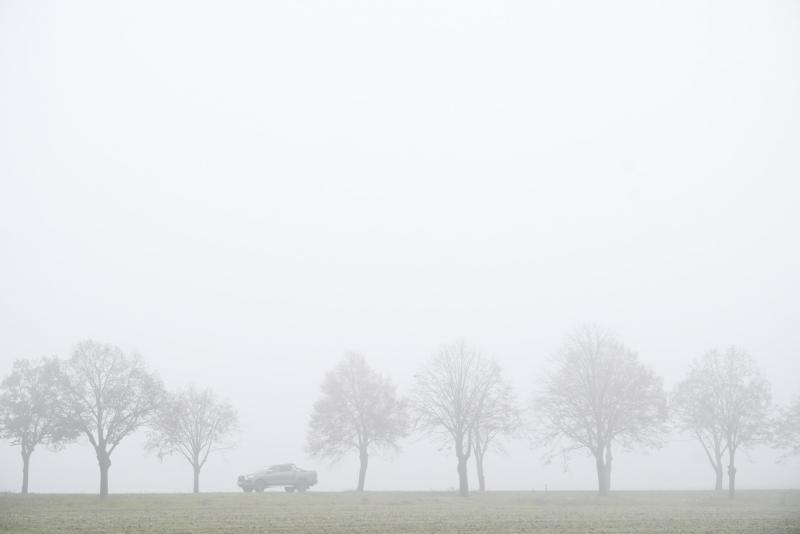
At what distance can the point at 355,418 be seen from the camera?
2494 inches

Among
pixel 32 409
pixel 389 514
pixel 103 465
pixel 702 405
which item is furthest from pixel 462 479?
pixel 32 409

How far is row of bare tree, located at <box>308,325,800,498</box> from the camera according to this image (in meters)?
53.8

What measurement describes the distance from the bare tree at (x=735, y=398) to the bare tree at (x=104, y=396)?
1964 inches

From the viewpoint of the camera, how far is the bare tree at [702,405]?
57.2m

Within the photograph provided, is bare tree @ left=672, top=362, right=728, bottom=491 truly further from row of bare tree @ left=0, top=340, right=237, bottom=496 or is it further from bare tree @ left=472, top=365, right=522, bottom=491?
row of bare tree @ left=0, top=340, right=237, bottom=496

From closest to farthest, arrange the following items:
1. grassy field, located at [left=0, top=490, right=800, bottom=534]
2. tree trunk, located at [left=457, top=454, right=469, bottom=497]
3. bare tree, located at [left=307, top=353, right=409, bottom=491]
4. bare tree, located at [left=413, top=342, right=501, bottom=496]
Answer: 1. grassy field, located at [left=0, top=490, right=800, bottom=534]
2. tree trunk, located at [left=457, top=454, right=469, bottom=497]
3. bare tree, located at [left=413, top=342, right=501, bottom=496]
4. bare tree, located at [left=307, top=353, right=409, bottom=491]

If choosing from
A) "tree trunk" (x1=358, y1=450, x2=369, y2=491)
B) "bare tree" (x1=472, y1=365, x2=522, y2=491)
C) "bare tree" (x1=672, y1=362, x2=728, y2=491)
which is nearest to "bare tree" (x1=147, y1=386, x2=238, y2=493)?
"tree trunk" (x1=358, y1=450, x2=369, y2=491)

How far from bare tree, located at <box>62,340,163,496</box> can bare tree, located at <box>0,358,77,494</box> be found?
141 cm

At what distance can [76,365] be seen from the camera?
48938 millimetres

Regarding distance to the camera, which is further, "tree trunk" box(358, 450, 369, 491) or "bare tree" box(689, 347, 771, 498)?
"tree trunk" box(358, 450, 369, 491)

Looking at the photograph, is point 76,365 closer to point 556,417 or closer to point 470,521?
point 470,521

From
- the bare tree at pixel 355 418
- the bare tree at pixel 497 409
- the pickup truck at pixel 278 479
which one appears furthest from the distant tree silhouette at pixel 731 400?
the pickup truck at pixel 278 479

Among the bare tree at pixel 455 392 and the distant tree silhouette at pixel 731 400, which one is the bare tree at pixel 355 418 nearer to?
the bare tree at pixel 455 392

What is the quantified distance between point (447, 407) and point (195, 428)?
91.6 feet
